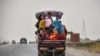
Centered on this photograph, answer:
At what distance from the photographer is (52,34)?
1072 inches

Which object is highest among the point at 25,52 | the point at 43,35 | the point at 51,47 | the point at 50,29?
the point at 50,29

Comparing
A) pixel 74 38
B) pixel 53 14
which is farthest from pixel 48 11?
pixel 74 38

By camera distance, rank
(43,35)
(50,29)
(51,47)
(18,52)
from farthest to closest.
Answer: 1. (18,52)
2. (50,29)
3. (43,35)
4. (51,47)

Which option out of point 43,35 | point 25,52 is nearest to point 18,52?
point 25,52

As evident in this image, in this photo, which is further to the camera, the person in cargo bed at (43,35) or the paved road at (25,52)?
the paved road at (25,52)

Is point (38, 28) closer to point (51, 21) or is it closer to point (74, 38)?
point (51, 21)

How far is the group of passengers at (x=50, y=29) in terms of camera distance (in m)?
27.1

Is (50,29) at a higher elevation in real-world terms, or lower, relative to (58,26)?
lower

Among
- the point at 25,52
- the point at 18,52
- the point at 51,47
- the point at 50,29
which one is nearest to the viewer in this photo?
the point at 51,47

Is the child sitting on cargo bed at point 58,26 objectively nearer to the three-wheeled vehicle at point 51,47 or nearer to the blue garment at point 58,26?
the blue garment at point 58,26

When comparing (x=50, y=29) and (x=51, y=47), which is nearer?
(x=51, y=47)

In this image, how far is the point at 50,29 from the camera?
2748cm

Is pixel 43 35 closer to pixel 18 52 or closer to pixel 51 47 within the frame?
pixel 51 47

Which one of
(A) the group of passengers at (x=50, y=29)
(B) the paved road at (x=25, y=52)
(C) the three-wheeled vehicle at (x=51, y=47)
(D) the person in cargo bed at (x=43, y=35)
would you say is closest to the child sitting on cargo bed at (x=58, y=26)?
(A) the group of passengers at (x=50, y=29)
